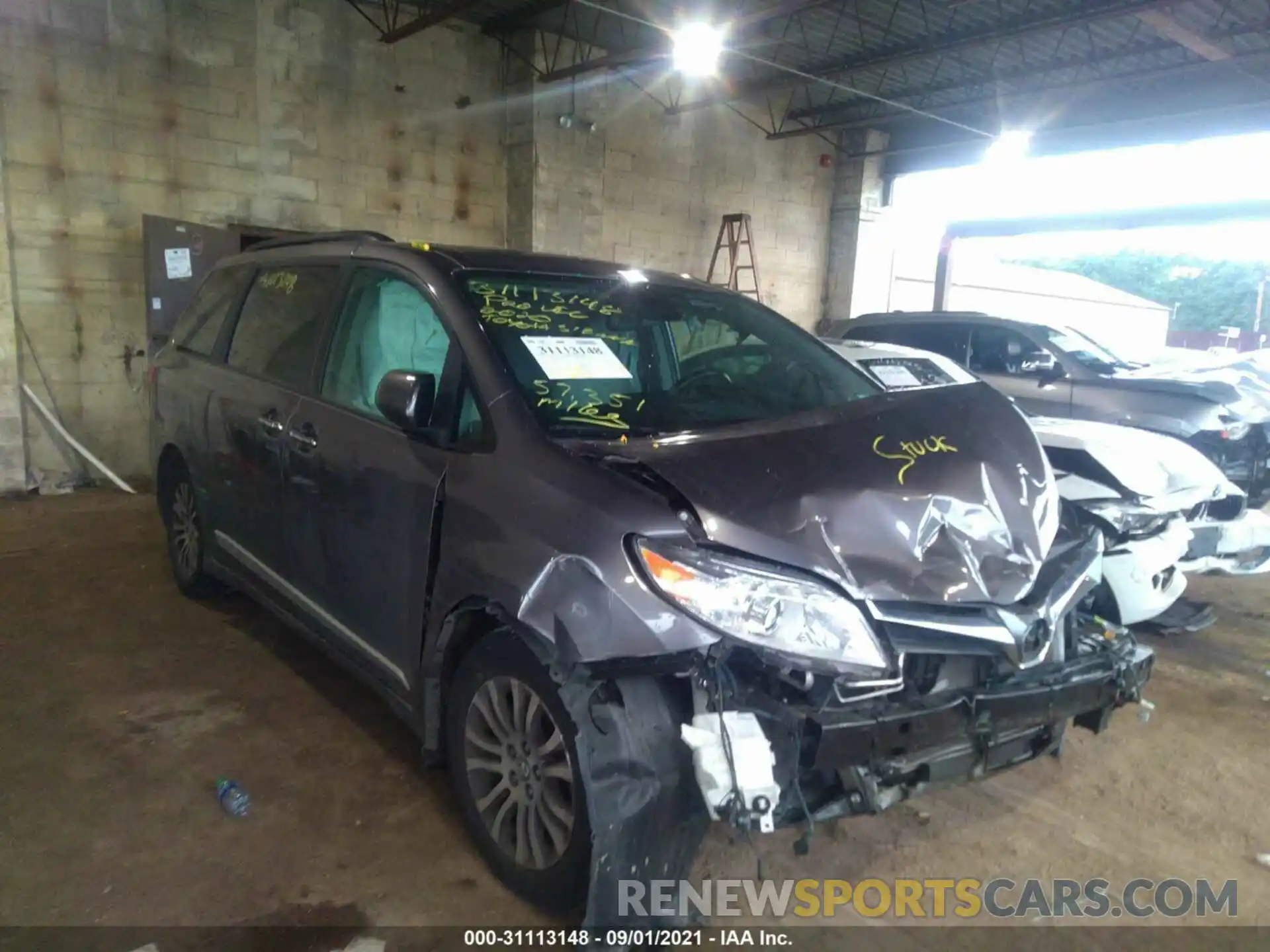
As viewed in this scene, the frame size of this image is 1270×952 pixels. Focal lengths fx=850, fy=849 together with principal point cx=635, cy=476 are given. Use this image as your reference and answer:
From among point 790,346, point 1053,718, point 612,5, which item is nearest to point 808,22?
point 612,5

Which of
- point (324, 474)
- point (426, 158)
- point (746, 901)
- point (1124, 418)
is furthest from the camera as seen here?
point (426, 158)

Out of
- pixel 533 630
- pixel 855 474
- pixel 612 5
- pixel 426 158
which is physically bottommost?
pixel 533 630

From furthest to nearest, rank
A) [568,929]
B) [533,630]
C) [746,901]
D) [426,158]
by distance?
[426,158]
[746,901]
[568,929]
[533,630]

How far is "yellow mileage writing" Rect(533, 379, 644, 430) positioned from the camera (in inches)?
89.7

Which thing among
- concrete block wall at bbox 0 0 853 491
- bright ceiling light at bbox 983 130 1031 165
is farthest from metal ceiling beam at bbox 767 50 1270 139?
concrete block wall at bbox 0 0 853 491

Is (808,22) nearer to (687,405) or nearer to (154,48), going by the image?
(154,48)

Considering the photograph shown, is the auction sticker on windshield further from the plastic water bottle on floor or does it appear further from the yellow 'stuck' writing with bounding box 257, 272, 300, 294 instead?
the plastic water bottle on floor

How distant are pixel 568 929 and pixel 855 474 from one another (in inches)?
52.5

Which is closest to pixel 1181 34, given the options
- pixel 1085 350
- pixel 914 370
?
pixel 1085 350

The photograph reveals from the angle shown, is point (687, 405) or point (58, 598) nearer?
point (687, 405)

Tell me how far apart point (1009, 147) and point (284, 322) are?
11.0 m

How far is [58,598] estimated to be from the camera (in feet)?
14.5

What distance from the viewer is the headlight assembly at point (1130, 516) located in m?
3.59

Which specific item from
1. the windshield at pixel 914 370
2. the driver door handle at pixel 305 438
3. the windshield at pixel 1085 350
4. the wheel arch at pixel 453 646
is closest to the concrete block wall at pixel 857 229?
the windshield at pixel 1085 350
